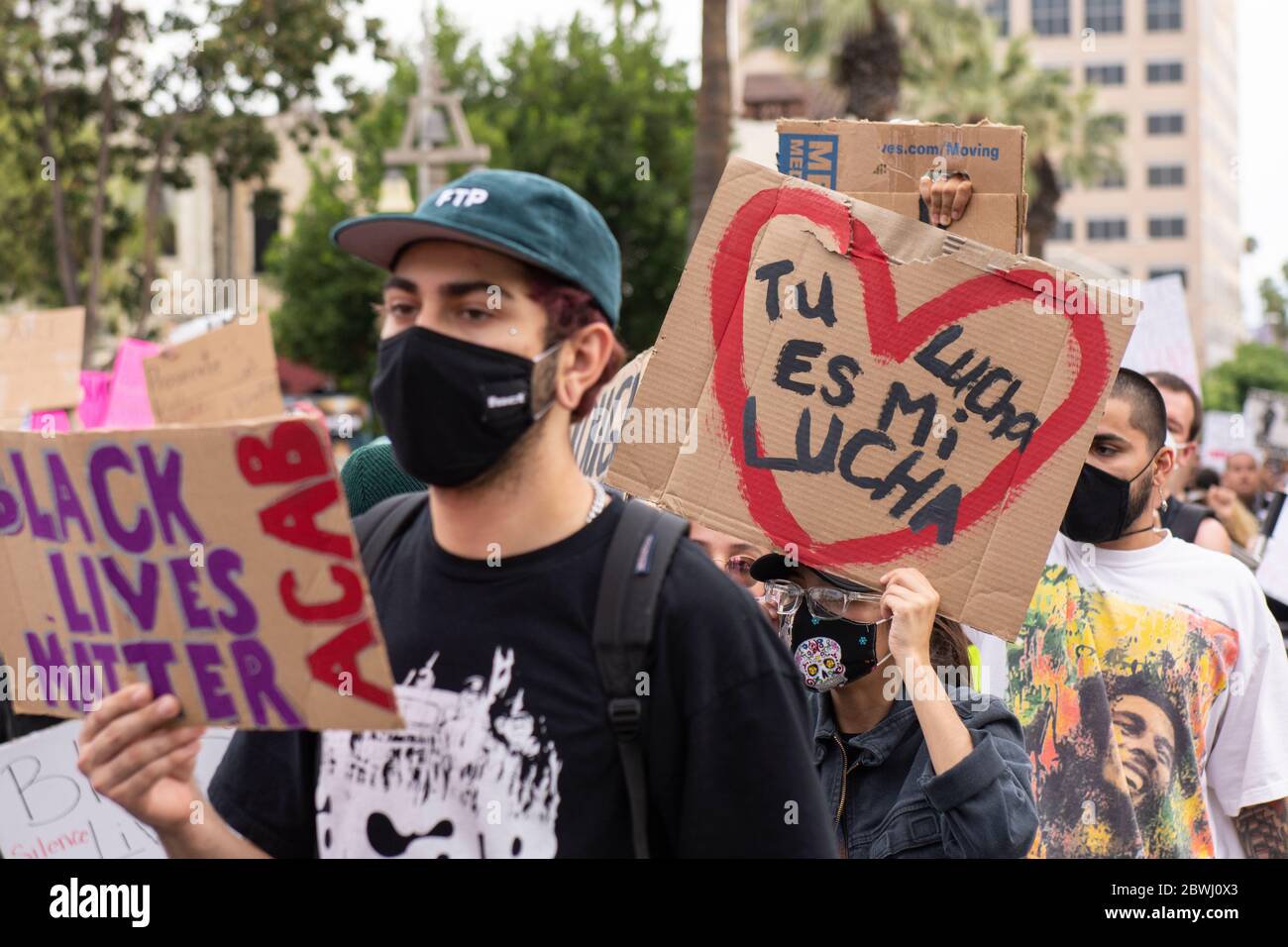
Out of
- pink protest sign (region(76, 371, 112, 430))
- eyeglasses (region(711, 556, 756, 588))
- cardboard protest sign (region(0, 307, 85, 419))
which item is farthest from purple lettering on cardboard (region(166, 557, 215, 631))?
pink protest sign (region(76, 371, 112, 430))

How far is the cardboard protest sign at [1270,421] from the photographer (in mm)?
10484

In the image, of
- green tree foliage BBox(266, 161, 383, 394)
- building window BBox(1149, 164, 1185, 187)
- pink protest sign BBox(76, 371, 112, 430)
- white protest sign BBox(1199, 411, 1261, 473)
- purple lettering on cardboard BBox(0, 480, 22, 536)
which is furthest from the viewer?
building window BBox(1149, 164, 1185, 187)

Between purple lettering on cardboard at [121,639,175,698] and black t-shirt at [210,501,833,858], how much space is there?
10.5 inches

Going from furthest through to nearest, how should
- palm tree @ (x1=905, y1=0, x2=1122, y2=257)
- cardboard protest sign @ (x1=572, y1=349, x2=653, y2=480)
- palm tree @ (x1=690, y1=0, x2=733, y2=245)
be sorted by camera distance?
palm tree @ (x1=905, y1=0, x2=1122, y2=257) < palm tree @ (x1=690, y1=0, x2=733, y2=245) < cardboard protest sign @ (x1=572, y1=349, x2=653, y2=480)

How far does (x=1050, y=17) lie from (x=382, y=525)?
103 m

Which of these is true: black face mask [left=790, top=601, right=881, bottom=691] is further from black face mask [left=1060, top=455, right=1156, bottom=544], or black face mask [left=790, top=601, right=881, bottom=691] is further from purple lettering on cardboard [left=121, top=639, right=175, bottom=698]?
purple lettering on cardboard [left=121, top=639, right=175, bottom=698]

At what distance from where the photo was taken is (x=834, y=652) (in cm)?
321

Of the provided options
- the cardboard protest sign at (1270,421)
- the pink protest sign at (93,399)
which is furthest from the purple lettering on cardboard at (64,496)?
the cardboard protest sign at (1270,421)

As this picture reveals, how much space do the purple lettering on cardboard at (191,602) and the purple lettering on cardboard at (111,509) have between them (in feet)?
0.20

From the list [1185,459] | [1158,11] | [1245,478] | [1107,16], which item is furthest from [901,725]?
[1158,11]

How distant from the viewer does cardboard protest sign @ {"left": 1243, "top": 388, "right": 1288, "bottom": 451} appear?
10.5 metres

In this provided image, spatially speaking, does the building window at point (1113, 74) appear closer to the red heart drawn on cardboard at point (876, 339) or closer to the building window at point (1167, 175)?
the building window at point (1167, 175)

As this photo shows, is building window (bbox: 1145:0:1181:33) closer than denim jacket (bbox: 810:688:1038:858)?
No

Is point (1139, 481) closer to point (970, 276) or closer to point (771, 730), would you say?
point (970, 276)
